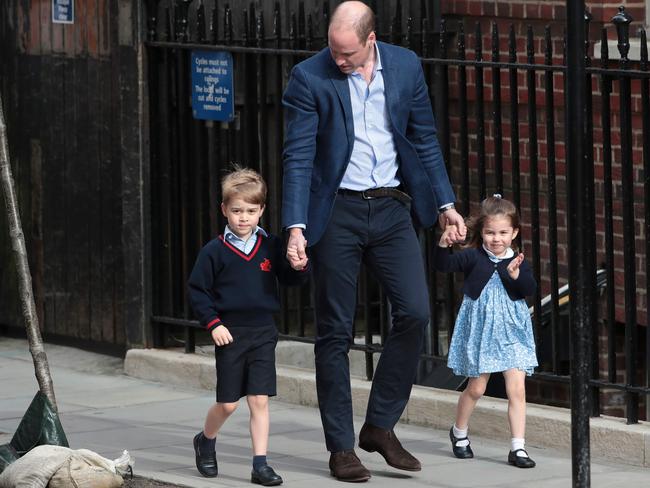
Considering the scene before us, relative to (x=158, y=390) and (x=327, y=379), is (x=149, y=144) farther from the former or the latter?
(x=327, y=379)

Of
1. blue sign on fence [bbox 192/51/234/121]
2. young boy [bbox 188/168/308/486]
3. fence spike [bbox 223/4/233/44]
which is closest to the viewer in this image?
young boy [bbox 188/168/308/486]

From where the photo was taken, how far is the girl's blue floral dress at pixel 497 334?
23.2ft

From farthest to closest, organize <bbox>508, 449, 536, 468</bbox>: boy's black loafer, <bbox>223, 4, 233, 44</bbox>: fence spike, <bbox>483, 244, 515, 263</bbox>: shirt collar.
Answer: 1. <bbox>223, 4, 233, 44</bbox>: fence spike
2. <bbox>483, 244, 515, 263</bbox>: shirt collar
3. <bbox>508, 449, 536, 468</bbox>: boy's black loafer

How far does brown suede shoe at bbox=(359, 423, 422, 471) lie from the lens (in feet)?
22.4

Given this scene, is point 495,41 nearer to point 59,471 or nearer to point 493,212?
point 493,212

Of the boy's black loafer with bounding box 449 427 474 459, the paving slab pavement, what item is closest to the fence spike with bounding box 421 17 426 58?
the paving slab pavement

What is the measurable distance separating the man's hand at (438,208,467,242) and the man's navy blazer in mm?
59

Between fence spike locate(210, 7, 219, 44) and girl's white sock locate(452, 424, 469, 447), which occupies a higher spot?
fence spike locate(210, 7, 219, 44)

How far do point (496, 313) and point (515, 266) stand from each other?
0.25 m

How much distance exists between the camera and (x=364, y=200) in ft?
22.2

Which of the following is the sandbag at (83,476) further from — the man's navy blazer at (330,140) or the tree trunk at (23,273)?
the man's navy blazer at (330,140)

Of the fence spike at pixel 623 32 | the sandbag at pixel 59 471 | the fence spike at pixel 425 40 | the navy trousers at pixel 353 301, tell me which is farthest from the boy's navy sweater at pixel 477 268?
the sandbag at pixel 59 471

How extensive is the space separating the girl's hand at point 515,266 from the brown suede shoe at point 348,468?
3.30 ft

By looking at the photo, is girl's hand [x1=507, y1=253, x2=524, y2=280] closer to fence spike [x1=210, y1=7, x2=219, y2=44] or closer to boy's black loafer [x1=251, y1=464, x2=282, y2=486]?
boy's black loafer [x1=251, y1=464, x2=282, y2=486]
